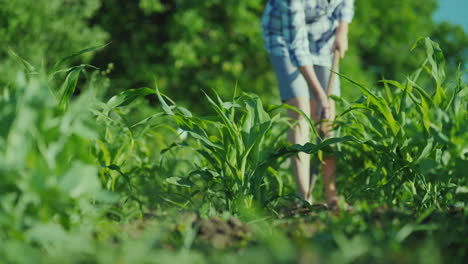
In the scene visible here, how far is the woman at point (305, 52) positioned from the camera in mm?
2746

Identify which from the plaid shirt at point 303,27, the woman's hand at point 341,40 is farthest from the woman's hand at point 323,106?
the woman's hand at point 341,40

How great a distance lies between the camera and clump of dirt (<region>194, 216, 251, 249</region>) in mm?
1311

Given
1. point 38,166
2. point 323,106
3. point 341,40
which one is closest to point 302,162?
point 323,106

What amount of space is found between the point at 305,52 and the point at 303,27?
18cm

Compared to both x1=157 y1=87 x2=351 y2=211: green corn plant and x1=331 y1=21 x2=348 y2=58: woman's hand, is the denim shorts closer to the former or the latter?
x1=331 y1=21 x2=348 y2=58: woman's hand

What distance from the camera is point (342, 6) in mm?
3039

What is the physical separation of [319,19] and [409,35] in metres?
18.0

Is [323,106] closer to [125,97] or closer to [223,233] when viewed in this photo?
[125,97]

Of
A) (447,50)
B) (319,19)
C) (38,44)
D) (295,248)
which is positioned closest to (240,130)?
(295,248)

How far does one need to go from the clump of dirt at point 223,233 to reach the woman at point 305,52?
1.27 metres

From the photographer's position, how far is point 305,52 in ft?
9.19

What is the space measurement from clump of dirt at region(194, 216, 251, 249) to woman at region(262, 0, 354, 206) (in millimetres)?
1268

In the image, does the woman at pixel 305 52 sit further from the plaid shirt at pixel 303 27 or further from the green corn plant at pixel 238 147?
the green corn plant at pixel 238 147

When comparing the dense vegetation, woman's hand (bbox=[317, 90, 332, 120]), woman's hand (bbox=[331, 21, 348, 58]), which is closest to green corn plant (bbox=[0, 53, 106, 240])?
the dense vegetation
